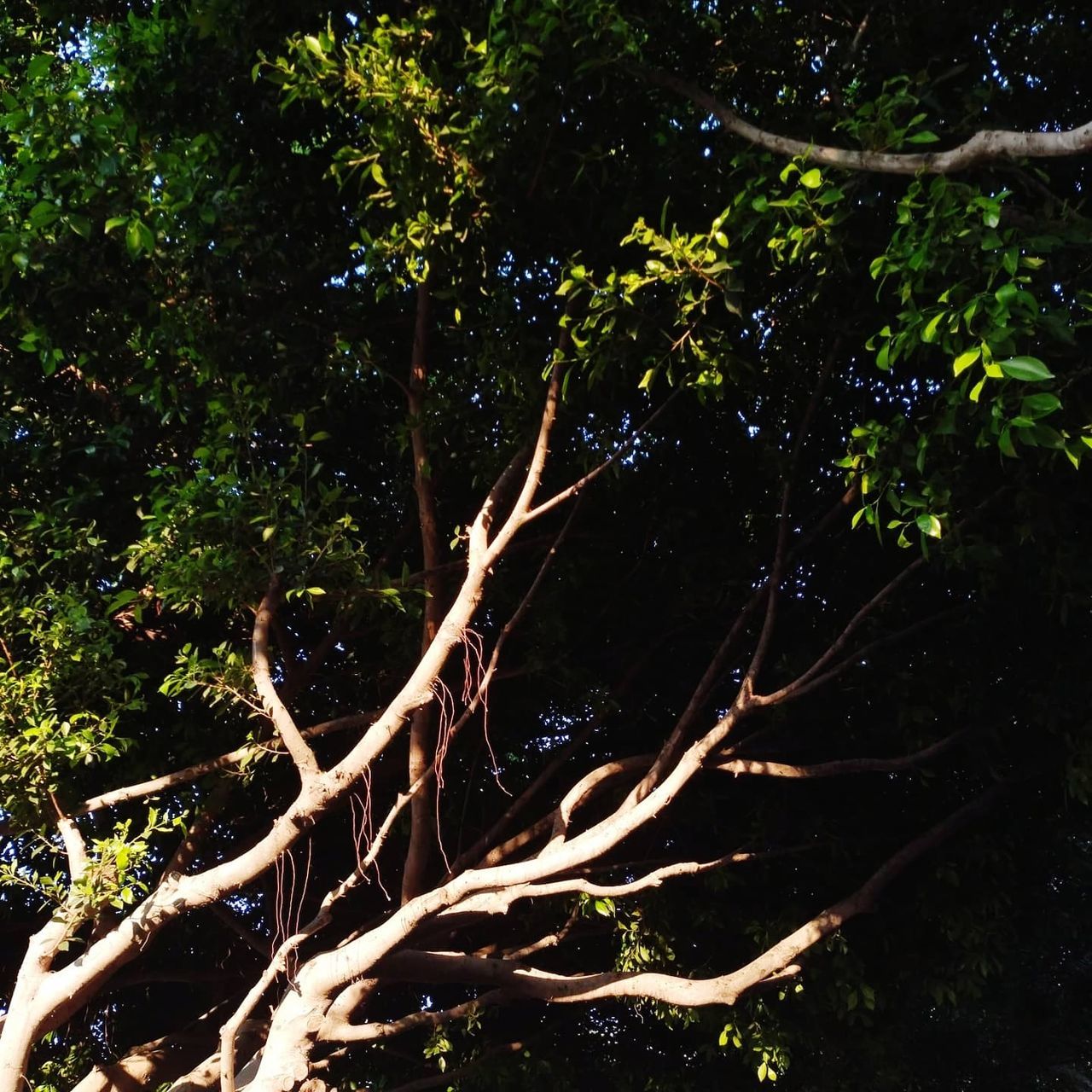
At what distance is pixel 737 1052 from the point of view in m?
6.38

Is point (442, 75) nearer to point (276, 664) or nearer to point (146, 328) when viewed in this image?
point (146, 328)

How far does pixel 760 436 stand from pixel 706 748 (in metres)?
1.73

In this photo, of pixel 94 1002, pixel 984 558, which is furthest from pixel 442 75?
pixel 94 1002

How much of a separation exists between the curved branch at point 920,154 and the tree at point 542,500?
0.05 feet

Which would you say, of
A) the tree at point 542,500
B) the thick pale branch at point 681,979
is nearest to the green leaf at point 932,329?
the tree at point 542,500

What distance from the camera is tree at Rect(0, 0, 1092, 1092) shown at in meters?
3.58

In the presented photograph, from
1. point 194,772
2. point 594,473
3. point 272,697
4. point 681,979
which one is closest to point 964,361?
point 594,473

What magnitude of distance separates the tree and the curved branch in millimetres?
17

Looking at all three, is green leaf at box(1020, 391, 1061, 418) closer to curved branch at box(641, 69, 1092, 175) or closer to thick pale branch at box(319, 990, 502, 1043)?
curved branch at box(641, 69, 1092, 175)

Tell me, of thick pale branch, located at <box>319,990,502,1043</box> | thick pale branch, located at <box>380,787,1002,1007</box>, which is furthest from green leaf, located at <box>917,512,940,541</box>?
thick pale branch, located at <box>319,990,502,1043</box>

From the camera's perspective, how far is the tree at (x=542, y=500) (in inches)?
141

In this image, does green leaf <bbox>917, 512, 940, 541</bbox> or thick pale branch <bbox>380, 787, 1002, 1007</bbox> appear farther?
thick pale branch <bbox>380, 787, 1002, 1007</bbox>

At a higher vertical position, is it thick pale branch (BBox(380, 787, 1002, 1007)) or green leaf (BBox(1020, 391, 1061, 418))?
green leaf (BBox(1020, 391, 1061, 418))

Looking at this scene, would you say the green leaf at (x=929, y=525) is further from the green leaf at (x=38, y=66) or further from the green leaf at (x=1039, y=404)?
the green leaf at (x=38, y=66)
